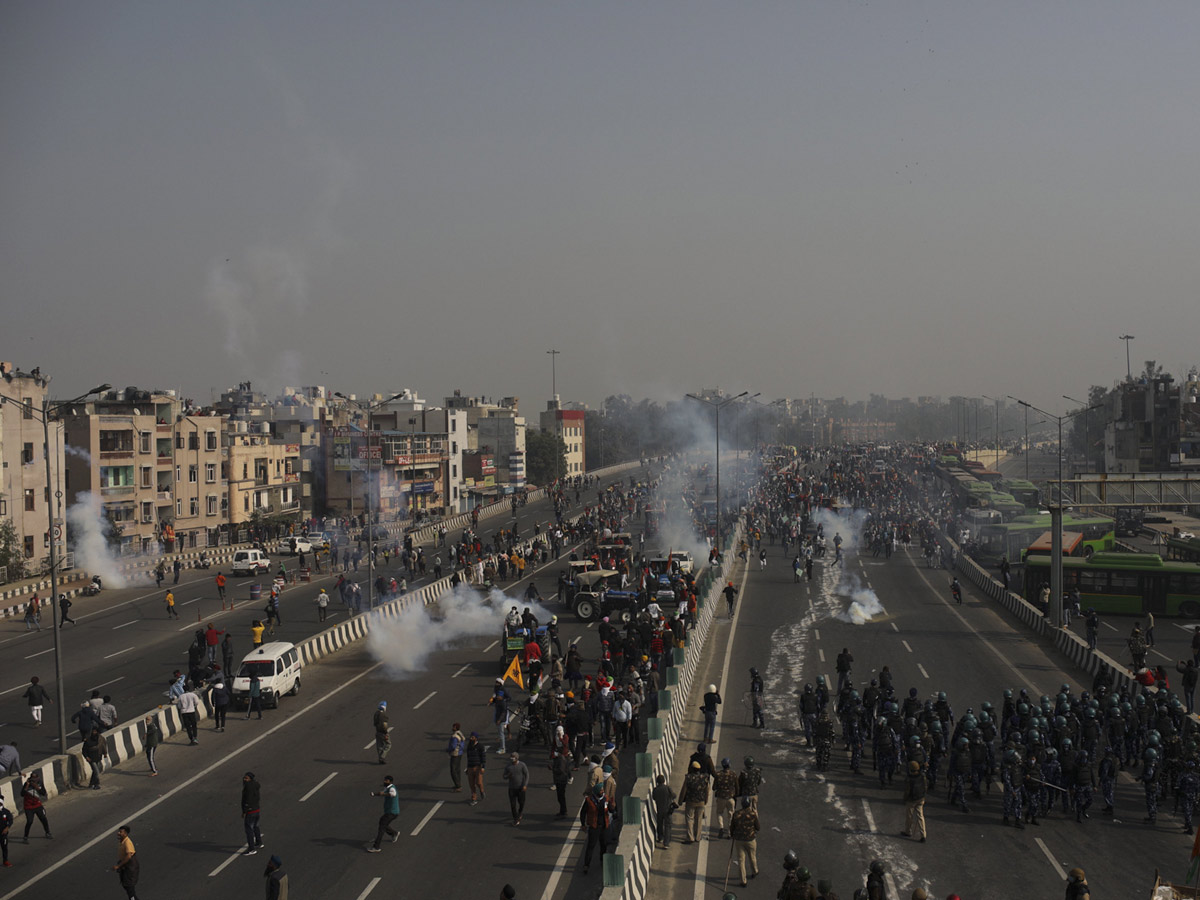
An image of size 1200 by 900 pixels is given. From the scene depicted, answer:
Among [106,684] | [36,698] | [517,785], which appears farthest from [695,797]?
[106,684]

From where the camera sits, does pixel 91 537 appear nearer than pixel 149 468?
Yes

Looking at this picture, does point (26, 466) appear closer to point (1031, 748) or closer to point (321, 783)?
point (321, 783)

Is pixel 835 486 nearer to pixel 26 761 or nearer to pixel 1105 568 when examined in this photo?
pixel 1105 568

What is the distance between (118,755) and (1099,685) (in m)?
20.1

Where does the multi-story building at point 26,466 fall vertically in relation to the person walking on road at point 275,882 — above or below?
above

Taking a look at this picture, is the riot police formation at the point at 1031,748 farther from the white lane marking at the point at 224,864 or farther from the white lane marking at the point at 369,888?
the white lane marking at the point at 224,864

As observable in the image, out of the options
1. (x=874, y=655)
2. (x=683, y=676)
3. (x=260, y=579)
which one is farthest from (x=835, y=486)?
(x=683, y=676)

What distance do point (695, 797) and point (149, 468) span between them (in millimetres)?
55453

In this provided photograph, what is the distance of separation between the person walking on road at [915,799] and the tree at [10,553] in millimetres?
44809

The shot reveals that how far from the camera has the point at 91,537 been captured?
187 ft

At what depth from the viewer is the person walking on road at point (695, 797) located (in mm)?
16562

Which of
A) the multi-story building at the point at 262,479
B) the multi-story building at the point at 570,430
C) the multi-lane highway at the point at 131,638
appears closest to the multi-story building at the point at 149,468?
the multi-story building at the point at 262,479

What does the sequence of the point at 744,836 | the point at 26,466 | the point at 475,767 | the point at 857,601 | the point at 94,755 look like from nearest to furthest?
the point at 744,836 < the point at 475,767 < the point at 94,755 < the point at 857,601 < the point at 26,466

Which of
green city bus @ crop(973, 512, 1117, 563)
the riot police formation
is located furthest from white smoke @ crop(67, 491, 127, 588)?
green city bus @ crop(973, 512, 1117, 563)
